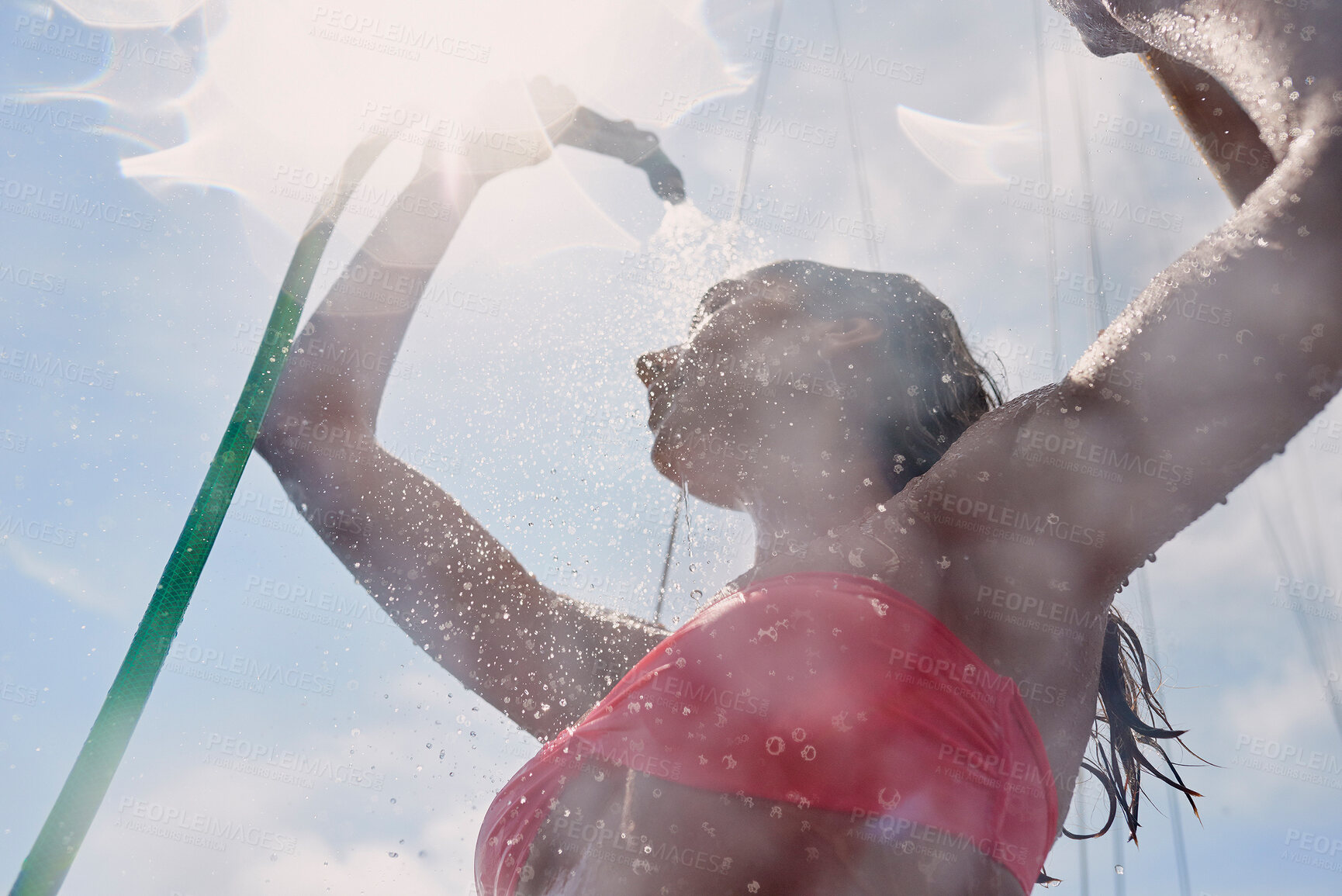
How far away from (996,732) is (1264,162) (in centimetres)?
104

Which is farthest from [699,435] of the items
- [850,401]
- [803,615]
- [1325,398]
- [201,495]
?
[1325,398]

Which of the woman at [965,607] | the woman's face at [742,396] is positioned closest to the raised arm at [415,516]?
the woman's face at [742,396]

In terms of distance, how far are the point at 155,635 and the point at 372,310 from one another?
43.4 inches

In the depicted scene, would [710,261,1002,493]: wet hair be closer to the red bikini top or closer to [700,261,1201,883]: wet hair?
[700,261,1201,883]: wet hair

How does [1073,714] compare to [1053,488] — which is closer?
[1053,488]

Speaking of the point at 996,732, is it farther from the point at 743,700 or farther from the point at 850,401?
the point at 850,401

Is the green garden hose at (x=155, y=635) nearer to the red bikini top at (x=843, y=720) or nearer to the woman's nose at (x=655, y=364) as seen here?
the woman's nose at (x=655, y=364)

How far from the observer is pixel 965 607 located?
5.01 feet

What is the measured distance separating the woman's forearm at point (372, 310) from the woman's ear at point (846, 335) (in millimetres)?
1244

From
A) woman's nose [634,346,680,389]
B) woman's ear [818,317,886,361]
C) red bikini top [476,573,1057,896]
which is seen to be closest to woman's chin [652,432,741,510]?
woman's nose [634,346,680,389]

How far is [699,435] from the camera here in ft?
7.83

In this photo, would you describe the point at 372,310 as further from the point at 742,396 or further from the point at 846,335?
the point at 846,335

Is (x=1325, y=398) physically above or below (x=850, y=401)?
above

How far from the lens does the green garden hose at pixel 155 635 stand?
1.90m
